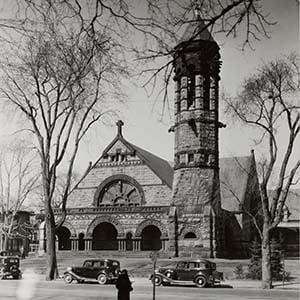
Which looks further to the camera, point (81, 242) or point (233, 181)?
point (233, 181)

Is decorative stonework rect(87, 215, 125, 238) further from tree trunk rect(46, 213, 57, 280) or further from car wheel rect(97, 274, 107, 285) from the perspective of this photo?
car wheel rect(97, 274, 107, 285)

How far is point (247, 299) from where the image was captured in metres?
17.5

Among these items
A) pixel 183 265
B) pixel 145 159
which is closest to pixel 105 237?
pixel 145 159

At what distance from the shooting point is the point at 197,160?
4169 centimetres

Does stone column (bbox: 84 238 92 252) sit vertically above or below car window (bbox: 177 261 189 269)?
above

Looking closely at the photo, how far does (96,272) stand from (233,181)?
2977cm

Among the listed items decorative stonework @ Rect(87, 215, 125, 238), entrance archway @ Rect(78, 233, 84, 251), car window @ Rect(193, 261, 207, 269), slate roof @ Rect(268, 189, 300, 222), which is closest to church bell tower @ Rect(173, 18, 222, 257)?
decorative stonework @ Rect(87, 215, 125, 238)

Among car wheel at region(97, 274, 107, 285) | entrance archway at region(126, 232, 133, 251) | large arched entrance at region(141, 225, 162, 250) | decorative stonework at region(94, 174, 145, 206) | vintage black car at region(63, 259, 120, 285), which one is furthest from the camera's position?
decorative stonework at region(94, 174, 145, 206)

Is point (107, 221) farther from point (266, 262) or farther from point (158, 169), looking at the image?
point (266, 262)

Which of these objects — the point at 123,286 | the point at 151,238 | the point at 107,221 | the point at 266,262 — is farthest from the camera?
the point at 151,238

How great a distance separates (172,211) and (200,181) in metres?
3.05

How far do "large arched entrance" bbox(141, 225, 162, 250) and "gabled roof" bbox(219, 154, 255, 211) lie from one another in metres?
6.95

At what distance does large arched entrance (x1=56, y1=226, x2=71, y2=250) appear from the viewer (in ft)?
157

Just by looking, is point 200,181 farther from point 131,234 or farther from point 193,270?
point 193,270
